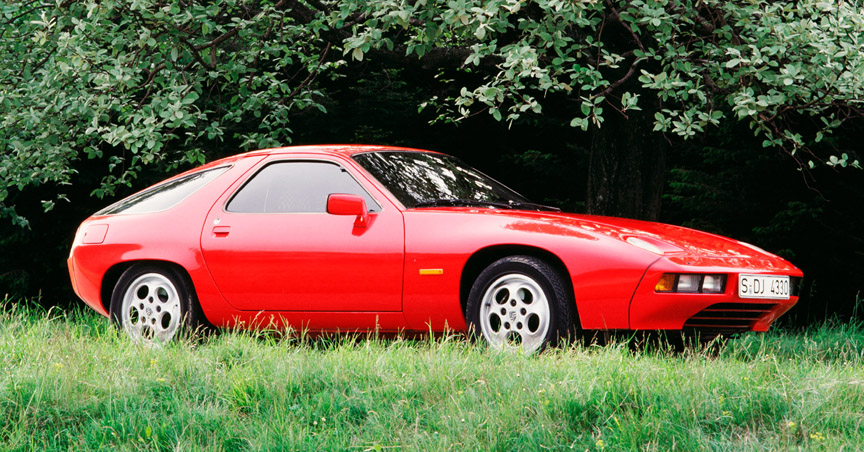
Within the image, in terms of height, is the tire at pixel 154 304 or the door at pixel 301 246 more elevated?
the door at pixel 301 246

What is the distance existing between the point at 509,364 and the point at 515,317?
29.0 inches

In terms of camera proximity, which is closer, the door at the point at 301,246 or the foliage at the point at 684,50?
the door at the point at 301,246

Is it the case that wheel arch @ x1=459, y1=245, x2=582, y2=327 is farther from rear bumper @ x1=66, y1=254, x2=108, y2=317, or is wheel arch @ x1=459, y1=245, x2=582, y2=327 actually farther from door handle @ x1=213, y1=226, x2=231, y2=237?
rear bumper @ x1=66, y1=254, x2=108, y2=317

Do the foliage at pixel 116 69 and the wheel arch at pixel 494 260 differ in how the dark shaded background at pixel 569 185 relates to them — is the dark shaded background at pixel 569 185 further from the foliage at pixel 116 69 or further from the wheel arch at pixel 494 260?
the wheel arch at pixel 494 260

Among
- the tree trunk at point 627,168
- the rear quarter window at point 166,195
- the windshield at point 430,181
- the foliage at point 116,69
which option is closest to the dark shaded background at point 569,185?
the tree trunk at point 627,168

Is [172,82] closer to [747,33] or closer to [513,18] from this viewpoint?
[513,18]

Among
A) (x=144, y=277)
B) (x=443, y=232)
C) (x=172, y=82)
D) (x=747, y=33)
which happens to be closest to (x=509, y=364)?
(x=443, y=232)

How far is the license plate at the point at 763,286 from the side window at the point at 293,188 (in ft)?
7.92

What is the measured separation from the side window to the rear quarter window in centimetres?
40

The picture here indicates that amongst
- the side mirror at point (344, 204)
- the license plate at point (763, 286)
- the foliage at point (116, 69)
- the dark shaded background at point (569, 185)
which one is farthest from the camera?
the dark shaded background at point (569, 185)

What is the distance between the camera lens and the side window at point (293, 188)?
6.67m

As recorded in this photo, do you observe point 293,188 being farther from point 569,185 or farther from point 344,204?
point 569,185

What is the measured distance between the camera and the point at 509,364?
5.07m

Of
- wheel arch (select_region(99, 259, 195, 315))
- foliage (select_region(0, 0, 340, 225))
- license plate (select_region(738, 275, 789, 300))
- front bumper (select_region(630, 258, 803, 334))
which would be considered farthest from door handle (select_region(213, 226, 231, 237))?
license plate (select_region(738, 275, 789, 300))
